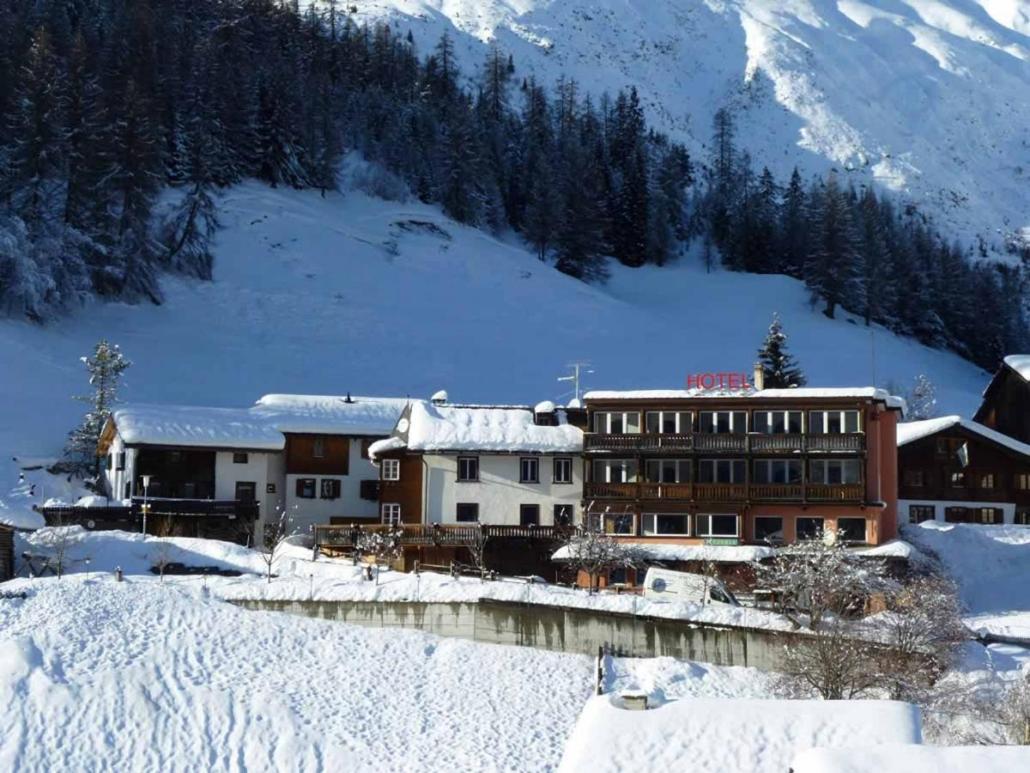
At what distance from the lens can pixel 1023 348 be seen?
12550 cm

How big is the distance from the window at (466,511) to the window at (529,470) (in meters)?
2.25

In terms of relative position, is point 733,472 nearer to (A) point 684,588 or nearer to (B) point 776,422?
(B) point 776,422

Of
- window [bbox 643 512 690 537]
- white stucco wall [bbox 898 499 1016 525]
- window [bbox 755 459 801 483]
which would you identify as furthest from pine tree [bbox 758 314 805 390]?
window [bbox 643 512 690 537]

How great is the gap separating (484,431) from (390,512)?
18.3ft

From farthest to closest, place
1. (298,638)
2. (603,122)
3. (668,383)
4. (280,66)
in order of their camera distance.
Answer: (603,122), (280,66), (668,383), (298,638)

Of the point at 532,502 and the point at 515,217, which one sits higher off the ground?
the point at 515,217

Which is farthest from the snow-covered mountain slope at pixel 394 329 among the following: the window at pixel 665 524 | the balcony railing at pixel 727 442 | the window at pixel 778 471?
the window at pixel 778 471

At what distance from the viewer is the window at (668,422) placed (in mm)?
59500

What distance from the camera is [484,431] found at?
61969mm

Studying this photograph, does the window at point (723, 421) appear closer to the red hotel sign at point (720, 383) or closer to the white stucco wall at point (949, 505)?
the red hotel sign at point (720, 383)

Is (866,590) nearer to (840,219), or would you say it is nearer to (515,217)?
(840,219)

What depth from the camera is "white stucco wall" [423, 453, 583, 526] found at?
2400 inches

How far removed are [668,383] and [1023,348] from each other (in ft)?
153

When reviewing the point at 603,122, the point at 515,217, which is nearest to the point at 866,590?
the point at 515,217
